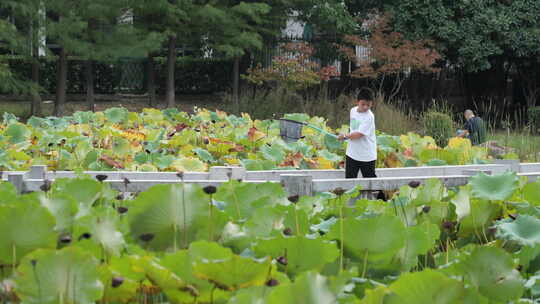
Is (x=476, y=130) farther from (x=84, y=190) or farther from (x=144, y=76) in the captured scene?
(x=144, y=76)

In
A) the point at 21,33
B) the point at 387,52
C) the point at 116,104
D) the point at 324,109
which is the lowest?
the point at 116,104

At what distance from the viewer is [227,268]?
1613 millimetres

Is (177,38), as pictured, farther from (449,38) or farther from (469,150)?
(469,150)

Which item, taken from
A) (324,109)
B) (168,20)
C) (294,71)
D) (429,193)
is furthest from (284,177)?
(294,71)

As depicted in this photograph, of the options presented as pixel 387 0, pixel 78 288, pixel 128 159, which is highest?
pixel 387 0

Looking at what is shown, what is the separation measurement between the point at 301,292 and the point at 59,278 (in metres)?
0.47

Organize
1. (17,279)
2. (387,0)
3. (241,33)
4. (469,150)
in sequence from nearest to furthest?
(17,279) < (469,150) < (241,33) < (387,0)

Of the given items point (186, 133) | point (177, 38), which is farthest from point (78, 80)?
point (186, 133)

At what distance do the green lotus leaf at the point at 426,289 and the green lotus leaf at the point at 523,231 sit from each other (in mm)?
702

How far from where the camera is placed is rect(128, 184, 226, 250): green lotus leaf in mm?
1960

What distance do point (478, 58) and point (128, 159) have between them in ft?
59.1

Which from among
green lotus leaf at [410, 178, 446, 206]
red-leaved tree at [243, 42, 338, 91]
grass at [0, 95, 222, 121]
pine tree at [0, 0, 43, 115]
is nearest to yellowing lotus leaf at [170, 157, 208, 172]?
green lotus leaf at [410, 178, 446, 206]

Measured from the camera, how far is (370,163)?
689 centimetres

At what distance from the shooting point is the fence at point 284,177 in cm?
409
